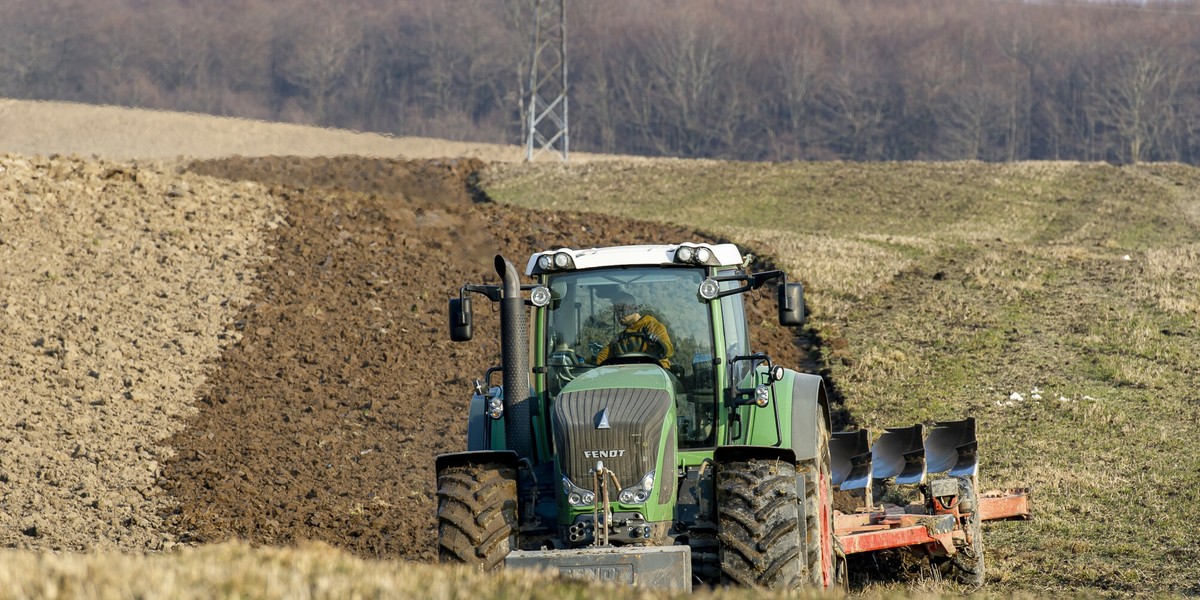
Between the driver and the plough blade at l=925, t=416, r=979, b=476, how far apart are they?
134 inches

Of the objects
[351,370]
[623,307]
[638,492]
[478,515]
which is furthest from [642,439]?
[351,370]

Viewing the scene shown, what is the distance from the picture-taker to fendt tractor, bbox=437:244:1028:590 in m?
7.11

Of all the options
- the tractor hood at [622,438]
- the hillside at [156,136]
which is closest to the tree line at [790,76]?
the hillside at [156,136]

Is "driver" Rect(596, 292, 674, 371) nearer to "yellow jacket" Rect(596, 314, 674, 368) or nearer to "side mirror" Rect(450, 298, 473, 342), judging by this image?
"yellow jacket" Rect(596, 314, 674, 368)

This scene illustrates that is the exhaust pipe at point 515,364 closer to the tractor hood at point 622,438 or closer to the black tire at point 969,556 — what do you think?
the tractor hood at point 622,438

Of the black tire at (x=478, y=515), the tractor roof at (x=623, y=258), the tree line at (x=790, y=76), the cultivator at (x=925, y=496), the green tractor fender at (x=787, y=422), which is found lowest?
the cultivator at (x=925, y=496)

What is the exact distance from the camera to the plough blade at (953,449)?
10719 mm

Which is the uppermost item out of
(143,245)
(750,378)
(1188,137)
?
(1188,137)

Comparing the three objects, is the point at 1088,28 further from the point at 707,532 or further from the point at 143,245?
the point at 707,532

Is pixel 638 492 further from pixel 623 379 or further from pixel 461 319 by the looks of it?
pixel 461 319

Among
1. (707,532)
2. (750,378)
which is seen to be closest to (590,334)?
(750,378)

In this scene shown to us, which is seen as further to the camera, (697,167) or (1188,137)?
(1188,137)

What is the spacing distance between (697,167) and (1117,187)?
1378 centimetres

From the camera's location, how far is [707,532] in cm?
742
